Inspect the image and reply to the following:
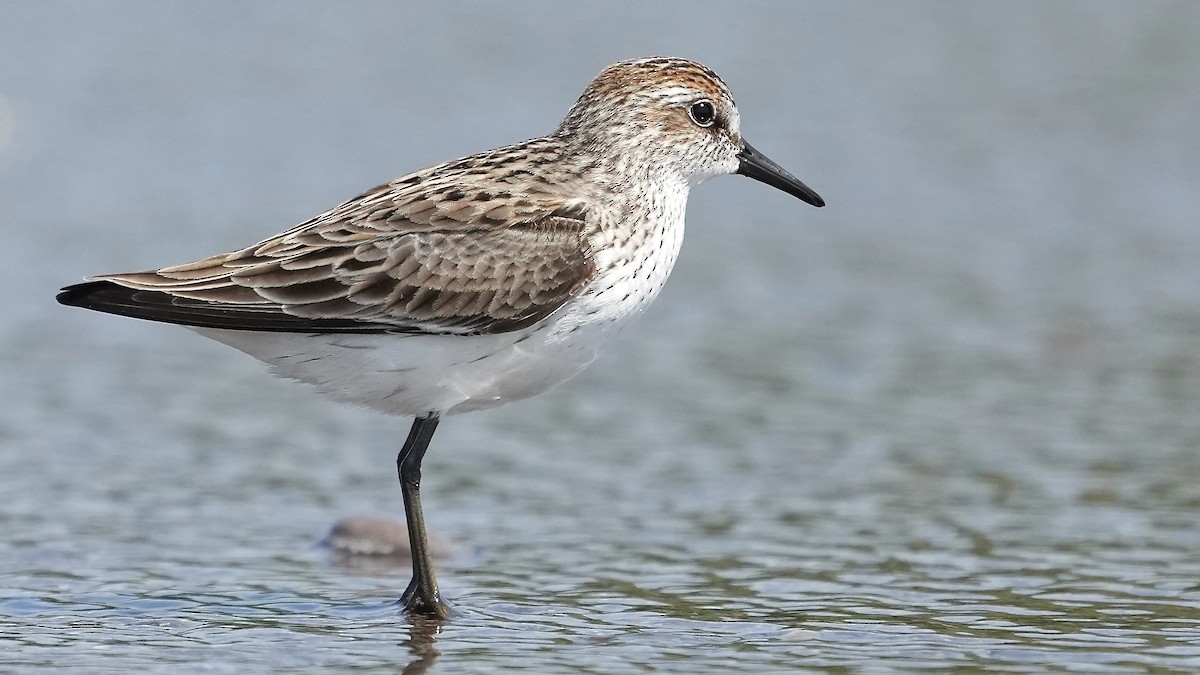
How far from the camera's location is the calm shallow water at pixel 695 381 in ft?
23.2

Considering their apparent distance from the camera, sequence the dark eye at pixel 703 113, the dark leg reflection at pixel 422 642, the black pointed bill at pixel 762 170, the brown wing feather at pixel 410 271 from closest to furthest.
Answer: the dark leg reflection at pixel 422 642, the brown wing feather at pixel 410 271, the dark eye at pixel 703 113, the black pointed bill at pixel 762 170

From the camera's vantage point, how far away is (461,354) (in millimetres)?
7223

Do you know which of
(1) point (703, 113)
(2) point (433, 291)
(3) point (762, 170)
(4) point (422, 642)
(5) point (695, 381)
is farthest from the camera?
(5) point (695, 381)

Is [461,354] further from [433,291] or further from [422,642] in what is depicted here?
[422,642]

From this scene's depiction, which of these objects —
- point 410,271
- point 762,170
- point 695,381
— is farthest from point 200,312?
point 695,381

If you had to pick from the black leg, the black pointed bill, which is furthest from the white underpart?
the black pointed bill

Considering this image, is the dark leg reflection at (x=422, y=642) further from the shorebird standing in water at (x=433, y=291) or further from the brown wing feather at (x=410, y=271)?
the brown wing feather at (x=410, y=271)

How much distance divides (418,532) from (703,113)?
2.28 metres

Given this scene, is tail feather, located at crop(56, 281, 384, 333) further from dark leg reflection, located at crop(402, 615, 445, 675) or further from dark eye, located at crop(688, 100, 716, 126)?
dark eye, located at crop(688, 100, 716, 126)

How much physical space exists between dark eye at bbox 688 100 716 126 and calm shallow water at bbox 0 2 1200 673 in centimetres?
185

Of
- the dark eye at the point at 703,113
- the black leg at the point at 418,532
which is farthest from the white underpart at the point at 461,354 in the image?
the dark eye at the point at 703,113

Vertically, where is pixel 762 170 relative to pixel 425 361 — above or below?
above

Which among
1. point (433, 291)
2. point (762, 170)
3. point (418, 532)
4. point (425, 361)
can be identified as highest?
point (762, 170)

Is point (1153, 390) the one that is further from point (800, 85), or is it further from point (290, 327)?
point (800, 85)
